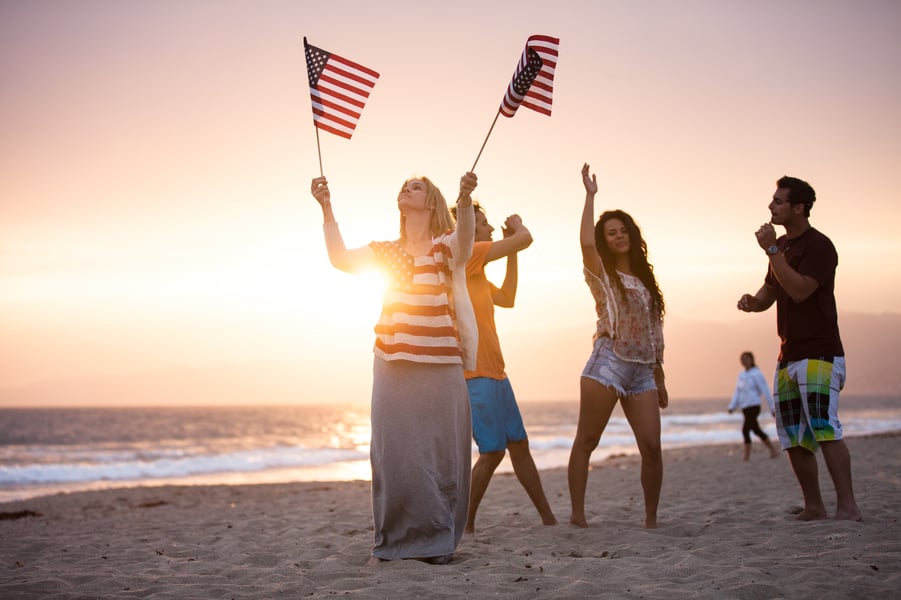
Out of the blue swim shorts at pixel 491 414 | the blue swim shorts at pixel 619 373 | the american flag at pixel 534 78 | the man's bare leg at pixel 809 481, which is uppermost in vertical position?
the american flag at pixel 534 78

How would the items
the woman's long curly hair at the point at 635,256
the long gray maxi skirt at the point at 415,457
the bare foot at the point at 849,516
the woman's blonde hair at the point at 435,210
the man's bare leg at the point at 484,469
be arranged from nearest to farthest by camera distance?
1. the long gray maxi skirt at the point at 415,457
2. the woman's blonde hair at the point at 435,210
3. the bare foot at the point at 849,516
4. the man's bare leg at the point at 484,469
5. the woman's long curly hair at the point at 635,256

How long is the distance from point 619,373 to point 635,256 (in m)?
0.94

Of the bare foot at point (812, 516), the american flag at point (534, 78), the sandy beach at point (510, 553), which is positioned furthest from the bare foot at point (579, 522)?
the american flag at point (534, 78)

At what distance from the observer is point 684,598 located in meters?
3.28

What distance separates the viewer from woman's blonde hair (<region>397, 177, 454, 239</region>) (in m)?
4.54

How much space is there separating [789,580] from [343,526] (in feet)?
12.8

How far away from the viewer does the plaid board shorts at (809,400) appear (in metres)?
4.99

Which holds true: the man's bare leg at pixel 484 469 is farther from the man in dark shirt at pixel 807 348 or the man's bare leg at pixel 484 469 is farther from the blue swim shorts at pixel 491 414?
the man in dark shirt at pixel 807 348

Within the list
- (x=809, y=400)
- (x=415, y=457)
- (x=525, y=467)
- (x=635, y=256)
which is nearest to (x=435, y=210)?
(x=415, y=457)

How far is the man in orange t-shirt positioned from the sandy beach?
1.58 feet

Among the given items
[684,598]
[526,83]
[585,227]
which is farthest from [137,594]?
[526,83]

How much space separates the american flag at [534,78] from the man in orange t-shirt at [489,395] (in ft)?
2.85

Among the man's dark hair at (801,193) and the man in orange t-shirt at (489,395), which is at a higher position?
the man's dark hair at (801,193)

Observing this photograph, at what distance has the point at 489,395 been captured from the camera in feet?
16.9
